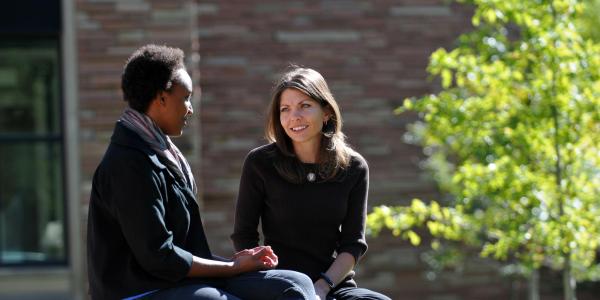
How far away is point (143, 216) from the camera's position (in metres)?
3.21

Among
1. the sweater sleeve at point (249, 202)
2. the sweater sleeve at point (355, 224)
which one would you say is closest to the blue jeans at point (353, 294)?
the sweater sleeve at point (355, 224)

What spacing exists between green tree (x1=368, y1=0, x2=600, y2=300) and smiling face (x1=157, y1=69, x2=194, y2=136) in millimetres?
2292

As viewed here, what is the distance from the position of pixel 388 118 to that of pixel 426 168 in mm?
643

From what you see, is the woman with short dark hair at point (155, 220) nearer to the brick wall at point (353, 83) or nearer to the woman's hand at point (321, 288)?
the woman's hand at point (321, 288)

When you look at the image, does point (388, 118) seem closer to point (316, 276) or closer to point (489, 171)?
point (489, 171)

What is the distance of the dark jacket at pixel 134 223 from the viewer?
10.6ft

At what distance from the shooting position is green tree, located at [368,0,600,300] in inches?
217

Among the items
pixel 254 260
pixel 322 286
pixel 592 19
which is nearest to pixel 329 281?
pixel 322 286

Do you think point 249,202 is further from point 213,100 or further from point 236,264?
point 213,100

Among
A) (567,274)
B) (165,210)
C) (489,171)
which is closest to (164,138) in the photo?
(165,210)

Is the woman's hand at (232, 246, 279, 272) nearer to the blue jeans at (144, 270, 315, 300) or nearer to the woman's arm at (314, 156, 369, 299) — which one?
the blue jeans at (144, 270, 315, 300)

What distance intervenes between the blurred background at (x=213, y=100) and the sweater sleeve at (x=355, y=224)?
379 centimetres

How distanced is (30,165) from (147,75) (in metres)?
5.33

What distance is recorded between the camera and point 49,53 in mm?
8352
